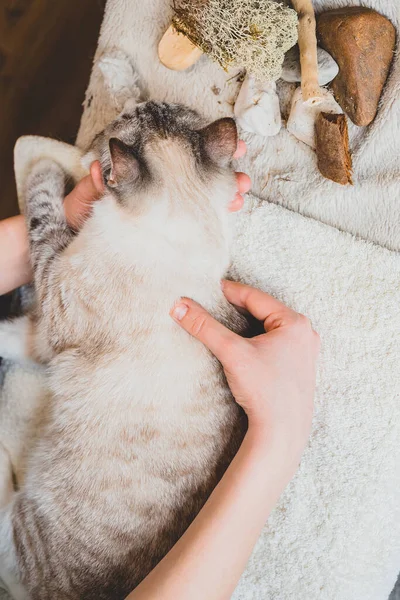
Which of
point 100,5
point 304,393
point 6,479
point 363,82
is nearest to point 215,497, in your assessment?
point 304,393

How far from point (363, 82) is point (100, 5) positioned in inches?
43.6

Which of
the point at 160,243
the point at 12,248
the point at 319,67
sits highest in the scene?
the point at 319,67

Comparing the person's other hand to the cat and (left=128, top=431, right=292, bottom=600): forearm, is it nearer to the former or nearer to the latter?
the cat

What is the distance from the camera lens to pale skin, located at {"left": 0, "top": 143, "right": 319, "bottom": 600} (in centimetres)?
109

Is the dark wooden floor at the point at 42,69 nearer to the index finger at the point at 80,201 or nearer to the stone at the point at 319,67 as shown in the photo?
the index finger at the point at 80,201

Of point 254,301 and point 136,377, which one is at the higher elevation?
point 254,301

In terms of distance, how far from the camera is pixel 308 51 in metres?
1.34

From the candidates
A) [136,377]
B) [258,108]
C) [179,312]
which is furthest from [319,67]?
[136,377]

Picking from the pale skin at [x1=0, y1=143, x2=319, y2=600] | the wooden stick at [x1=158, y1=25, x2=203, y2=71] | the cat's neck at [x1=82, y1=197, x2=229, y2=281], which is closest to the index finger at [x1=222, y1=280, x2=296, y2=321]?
the pale skin at [x1=0, y1=143, x2=319, y2=600]

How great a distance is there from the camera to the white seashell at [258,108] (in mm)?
1426

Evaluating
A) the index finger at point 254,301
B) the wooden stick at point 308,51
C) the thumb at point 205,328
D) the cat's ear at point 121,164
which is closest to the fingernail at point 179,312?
the thumb at point 205,328

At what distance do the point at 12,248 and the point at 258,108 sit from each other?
0.78 metres

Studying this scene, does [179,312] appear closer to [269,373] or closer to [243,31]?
[269,373]

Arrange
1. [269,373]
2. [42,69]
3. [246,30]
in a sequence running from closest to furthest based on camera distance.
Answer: [269,373] → [246,30] → [42,69]
